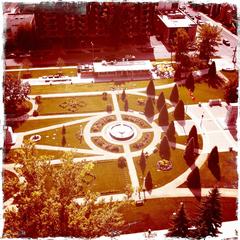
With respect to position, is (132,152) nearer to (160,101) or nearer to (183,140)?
(183,140)

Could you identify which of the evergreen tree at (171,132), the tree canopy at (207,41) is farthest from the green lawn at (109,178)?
the tree canopy at (207,41)

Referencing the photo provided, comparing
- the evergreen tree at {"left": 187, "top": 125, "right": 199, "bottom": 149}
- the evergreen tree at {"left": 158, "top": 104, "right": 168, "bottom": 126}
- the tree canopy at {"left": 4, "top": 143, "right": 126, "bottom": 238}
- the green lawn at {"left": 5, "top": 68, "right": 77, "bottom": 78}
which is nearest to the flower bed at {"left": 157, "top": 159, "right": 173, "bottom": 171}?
the evergreen tree at {"left": 187, "top": 125, "right": 199, "bottom": 149}

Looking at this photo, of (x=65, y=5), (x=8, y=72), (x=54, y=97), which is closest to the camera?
(x=54, y=97)

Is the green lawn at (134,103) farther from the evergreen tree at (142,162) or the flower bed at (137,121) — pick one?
the evergreen tree at (142,162)

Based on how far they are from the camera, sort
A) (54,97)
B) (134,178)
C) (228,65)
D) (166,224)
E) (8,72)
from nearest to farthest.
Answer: (166,224) < (134,178) < (54,97) < (8,72) < (228,65)

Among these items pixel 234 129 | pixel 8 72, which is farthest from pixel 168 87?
pixel 8 72

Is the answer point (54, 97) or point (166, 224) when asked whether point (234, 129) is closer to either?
point (166, 224)
